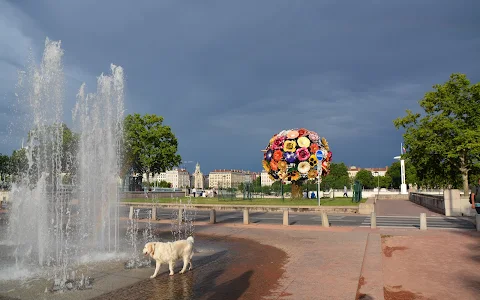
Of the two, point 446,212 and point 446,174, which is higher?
point 446,174

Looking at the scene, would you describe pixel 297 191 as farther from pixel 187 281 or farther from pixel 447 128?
pixel 187 281

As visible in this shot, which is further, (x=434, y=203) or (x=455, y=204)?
(x=434, y=203)

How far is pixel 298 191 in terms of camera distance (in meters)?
37.1

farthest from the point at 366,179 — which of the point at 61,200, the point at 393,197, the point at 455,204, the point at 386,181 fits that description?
the point at 61,200

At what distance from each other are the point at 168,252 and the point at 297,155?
26264mm

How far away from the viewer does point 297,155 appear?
110 ft

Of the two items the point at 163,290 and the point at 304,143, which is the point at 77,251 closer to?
the point at 163,290

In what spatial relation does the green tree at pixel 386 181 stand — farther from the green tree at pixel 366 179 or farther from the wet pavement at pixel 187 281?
the wet pavement at pixel 187 281

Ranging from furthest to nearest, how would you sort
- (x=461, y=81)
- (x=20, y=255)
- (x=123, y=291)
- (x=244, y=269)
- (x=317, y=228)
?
(x=461, y=81), (x=317, y=228), (x=20, y=255), (x=244, y=269), (x=123, y=291)

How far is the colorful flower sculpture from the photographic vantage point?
33.5 meters

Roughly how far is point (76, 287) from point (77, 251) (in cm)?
457

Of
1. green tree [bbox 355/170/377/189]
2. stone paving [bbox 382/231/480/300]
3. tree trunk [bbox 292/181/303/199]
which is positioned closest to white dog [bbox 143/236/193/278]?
stone paving [bbox 382/231/480/300]

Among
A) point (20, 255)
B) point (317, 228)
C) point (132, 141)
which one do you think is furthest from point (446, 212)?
point (132, 141)

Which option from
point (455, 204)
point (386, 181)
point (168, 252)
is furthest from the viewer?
point (386, 181)
